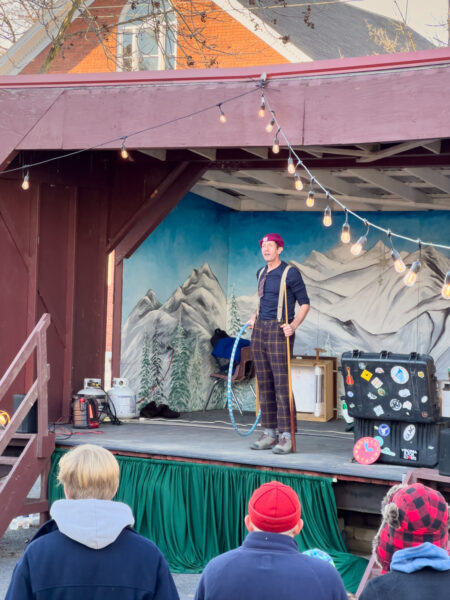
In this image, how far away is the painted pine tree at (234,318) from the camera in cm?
1174

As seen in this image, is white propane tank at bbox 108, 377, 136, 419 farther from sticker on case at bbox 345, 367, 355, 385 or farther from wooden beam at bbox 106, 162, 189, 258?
→ sticker on case at bbox 345, 367, 355, 385

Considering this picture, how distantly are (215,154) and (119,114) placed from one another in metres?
1.31

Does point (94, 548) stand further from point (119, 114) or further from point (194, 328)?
point (194, 328)

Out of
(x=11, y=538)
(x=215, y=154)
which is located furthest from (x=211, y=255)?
(x=11, y=538)

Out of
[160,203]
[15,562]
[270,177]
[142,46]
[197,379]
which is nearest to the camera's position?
[15,562]

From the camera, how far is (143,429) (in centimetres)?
866

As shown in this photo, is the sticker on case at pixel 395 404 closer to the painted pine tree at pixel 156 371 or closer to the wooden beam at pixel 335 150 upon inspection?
the wooden beam at pixel 335 150

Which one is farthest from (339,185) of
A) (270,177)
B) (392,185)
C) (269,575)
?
(269,575)

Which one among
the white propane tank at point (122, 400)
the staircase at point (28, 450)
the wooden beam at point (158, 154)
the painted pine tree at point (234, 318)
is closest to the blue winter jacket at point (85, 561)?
the staircase at point (28, 450)

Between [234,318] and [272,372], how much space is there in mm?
4416

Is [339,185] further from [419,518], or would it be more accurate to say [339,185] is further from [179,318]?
[419,518]

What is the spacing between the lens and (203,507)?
22.7 ft

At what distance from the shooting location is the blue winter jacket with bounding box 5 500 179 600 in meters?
2.79

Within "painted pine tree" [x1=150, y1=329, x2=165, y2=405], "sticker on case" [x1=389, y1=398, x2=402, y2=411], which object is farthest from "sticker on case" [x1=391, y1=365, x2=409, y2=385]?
"painted pine tree" [x1=150, y1=329, x2=165, y2=405]
